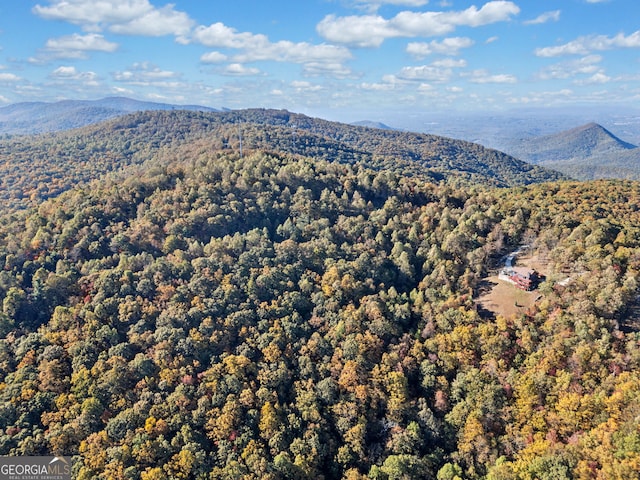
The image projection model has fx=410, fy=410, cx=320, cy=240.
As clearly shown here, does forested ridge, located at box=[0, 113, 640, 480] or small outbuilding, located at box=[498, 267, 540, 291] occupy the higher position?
small outbuilding, located at box=[498, 267, 540, 291]

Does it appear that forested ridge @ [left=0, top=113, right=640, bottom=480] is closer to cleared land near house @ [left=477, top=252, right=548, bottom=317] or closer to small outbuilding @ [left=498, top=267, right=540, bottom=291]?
cleared land near house @ [left=477, top=252, right=548, bottom=317]

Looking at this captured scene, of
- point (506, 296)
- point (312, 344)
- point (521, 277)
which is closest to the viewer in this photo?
point (312, 344)

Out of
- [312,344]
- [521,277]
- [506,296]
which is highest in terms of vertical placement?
[521,277]

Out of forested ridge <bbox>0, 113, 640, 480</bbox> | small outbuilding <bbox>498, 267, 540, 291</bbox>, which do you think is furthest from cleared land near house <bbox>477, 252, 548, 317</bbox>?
forested ridge <bbox>0, 113, 640, 480</bbox>

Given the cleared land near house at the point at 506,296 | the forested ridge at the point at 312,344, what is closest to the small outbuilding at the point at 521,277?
the cleared land near house at the point at 506,296

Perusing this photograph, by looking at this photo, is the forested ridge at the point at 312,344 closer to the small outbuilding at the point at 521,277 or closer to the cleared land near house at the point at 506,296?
the cleared land near house at the point at 506,296

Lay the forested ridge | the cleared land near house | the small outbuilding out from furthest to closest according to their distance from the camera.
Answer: the small outbuilding → the cleared land near house → the forested ridge

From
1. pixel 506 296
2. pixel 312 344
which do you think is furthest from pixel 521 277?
pixel 312 344

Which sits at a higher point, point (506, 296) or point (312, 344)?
point (506, 296)

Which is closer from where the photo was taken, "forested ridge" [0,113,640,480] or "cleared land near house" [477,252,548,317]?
"forested ridge" [0,113,640,480]

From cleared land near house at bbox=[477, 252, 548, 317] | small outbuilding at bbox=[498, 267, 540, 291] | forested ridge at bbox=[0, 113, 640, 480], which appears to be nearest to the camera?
forested ridge at bbox=[0, 113, 640, 480]

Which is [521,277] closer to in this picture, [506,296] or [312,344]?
[506,296]
